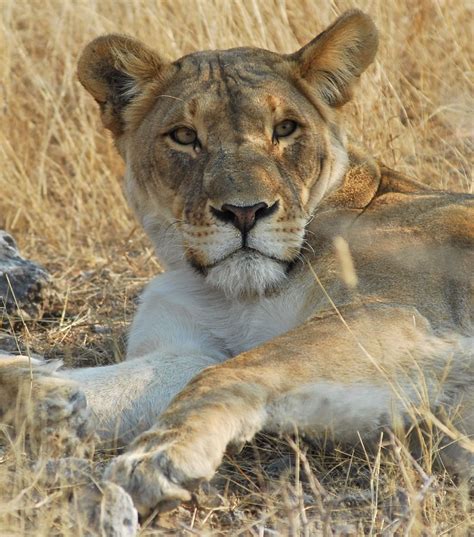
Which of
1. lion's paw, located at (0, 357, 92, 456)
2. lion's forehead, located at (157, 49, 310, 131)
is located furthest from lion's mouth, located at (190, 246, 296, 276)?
lion's paw, located at (0, 357, 92, 456)

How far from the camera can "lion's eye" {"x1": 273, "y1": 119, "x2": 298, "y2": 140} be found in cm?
345

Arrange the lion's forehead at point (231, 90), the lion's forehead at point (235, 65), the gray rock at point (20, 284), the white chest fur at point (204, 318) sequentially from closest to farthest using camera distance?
the white chest fur at point (204, 318) < the lion's forehead at point (231, 90) < the lion's forehead at point (235, 65) < the gray rock at point (20, 284)

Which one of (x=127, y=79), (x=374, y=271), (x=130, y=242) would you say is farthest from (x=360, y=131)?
(x=374, y=271)

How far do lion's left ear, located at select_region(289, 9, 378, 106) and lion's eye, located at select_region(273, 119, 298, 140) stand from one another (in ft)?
0.71

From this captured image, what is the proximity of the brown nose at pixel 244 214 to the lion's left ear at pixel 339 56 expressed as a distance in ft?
2.24

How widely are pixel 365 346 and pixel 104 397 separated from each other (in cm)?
78

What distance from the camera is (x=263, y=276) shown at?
3211mm

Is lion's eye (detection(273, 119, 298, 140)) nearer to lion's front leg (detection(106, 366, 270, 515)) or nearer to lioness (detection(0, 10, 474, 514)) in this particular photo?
lioness (detection(0, 10, 474, 514))

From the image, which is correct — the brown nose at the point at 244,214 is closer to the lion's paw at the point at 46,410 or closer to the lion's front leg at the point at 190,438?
the lion's front leg at the point at 190,438

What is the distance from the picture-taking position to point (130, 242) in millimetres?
5438

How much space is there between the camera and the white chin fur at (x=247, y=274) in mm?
3170

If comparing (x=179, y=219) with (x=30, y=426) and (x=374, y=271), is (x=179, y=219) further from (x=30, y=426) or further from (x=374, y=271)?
(x=30, y=426)

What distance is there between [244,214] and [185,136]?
502 mm

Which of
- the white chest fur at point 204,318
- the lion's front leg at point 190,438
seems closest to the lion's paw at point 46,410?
the lion's front leg at point 190,438
